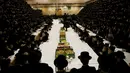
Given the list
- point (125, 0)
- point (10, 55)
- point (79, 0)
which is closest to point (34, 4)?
point (79, 0)

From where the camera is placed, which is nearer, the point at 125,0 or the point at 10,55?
→ the point at 10,55

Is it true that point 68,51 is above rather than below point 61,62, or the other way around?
below

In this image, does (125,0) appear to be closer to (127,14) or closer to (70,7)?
(127,14)

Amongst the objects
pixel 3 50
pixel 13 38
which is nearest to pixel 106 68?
pixel 3 50

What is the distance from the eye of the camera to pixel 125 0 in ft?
36.2

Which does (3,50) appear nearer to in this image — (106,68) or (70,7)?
(106,68)

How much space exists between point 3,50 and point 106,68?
3781mm

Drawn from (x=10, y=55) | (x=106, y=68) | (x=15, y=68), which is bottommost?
(x=10, y=55)

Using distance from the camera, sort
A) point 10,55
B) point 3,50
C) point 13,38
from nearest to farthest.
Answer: point 3,50 < point 10,55 < point 13,38

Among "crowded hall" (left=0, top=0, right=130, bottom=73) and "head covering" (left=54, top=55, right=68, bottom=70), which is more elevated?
"head covering" (left=54, top=55, right=68, bottom=70)

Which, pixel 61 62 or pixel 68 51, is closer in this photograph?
pixel 61 62

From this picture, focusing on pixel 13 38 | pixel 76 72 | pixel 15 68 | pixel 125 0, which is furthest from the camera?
pixel 125 0

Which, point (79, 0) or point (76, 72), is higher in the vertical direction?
point (76, 72)

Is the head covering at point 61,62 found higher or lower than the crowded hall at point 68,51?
higher
